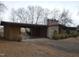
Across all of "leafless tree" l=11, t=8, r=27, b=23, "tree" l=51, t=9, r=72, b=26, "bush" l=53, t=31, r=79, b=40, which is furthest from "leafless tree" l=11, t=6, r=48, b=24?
"bush" l=53, t=31, r=79, b=40

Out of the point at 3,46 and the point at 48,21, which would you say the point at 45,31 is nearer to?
the point at 48,21

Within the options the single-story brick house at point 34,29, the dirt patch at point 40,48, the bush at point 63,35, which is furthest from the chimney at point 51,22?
the dirt patch at point 40,48

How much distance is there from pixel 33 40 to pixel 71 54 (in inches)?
23.1

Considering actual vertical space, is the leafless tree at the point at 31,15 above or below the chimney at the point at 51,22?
above

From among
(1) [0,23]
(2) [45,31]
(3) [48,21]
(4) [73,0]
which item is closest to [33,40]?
(2) [45,31]

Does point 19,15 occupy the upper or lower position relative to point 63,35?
upper

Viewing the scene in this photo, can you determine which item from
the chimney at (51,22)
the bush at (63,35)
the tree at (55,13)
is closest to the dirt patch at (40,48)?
the bush at (63,35)

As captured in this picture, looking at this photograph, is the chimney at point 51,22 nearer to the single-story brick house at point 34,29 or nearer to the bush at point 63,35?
the single-story brick house at point 34,29

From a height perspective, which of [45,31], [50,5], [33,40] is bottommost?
[33,40]

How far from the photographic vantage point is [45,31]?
1951 millimetres

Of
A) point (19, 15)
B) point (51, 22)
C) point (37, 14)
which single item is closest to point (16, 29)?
point (19, 15)

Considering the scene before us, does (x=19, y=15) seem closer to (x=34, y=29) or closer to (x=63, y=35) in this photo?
(x=34, y=29)

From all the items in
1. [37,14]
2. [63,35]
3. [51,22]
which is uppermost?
[37,14]

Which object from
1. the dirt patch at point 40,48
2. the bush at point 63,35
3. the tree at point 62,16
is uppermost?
the tree at point 62,16
